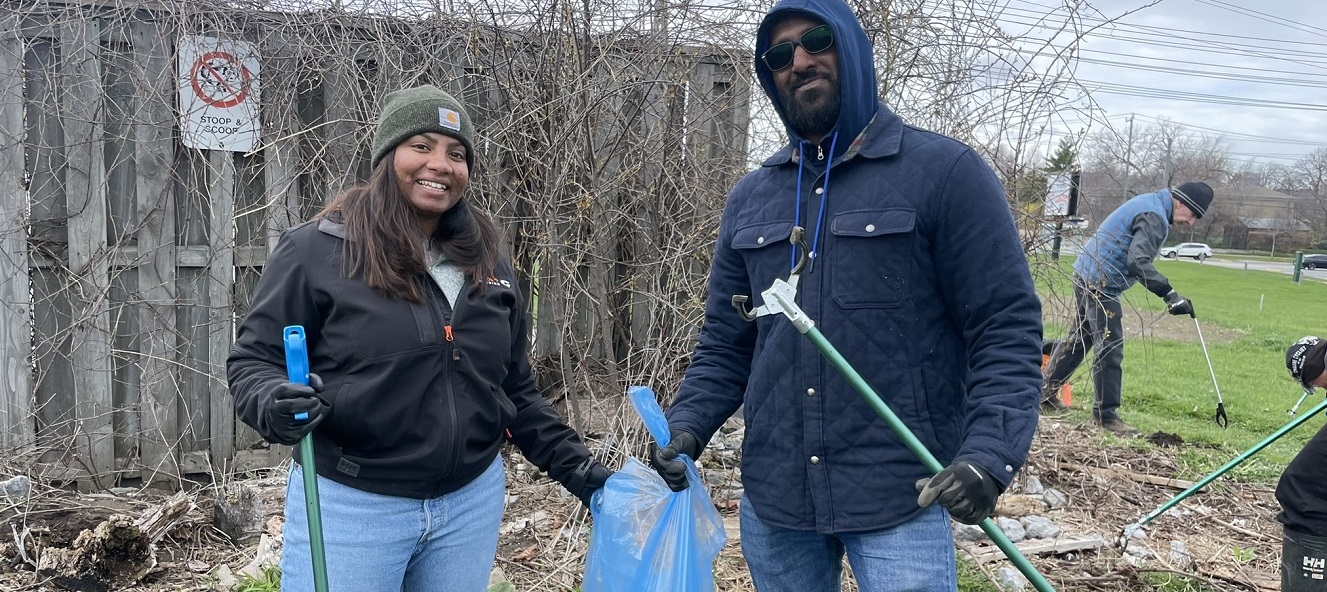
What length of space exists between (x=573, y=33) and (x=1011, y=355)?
8.96 feet

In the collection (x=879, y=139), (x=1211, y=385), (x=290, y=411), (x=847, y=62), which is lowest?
(x=1211, y=385)

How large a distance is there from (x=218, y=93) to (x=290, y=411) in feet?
9.56

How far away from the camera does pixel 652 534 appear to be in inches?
82.2

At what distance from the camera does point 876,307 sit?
1788mm

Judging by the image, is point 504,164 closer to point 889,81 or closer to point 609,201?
point 609,201

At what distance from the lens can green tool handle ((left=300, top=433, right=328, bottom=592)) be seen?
1766 millimetres

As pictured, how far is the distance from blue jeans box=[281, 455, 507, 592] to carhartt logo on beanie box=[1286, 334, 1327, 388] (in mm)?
3096

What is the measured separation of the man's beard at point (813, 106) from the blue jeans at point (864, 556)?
2.85ft

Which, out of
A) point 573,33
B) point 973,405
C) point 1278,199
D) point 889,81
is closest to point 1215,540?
point 889,81

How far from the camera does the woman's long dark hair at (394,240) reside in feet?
6.40

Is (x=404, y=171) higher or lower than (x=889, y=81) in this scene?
lower

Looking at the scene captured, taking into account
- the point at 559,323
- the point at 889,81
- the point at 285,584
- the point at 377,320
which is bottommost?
the point at 285,584

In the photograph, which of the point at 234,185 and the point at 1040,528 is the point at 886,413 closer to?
the point at 1040,528

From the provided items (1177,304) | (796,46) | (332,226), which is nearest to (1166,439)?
(1177,304)
